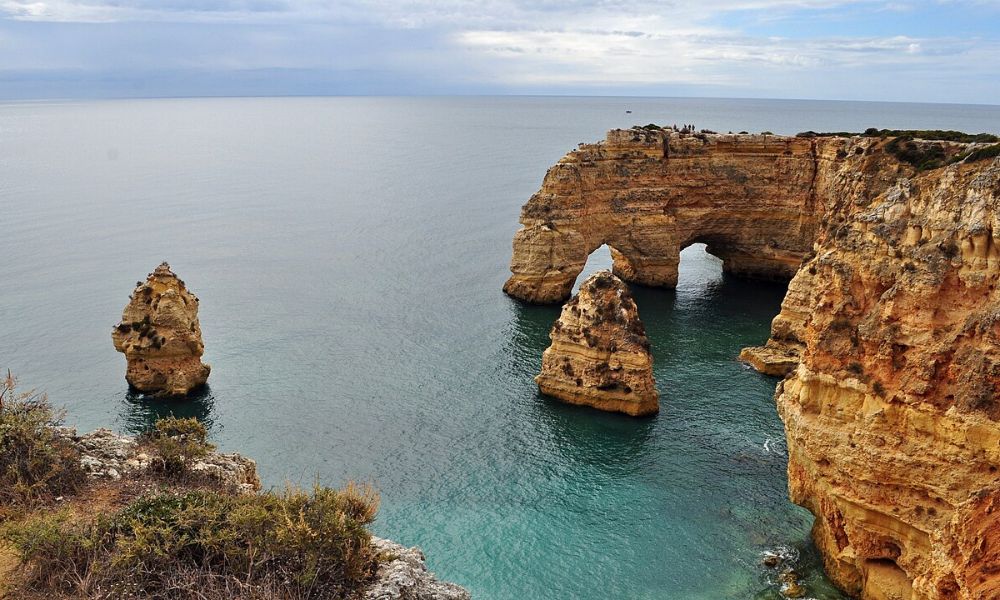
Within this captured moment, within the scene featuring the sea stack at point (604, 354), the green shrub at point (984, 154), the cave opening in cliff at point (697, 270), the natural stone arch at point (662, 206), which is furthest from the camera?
the cave opening in cliff at point (697, 270)

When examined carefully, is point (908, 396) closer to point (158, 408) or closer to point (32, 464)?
point (32, 464)

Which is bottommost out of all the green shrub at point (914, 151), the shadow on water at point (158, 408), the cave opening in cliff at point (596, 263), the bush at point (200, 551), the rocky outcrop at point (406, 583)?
the shadow on water at point (158, 408)

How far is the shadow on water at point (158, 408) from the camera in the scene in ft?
128

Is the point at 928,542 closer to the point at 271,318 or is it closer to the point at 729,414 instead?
the point at 729,414

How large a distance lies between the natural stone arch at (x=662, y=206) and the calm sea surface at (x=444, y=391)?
337 centimetres

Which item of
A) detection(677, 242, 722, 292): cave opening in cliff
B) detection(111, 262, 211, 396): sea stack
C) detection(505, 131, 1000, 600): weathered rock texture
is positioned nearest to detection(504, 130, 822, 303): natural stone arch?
detection(677, 242, 722, 292): cave opening in cliff

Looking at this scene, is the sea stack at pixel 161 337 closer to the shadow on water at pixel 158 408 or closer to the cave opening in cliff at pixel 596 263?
the shadow on water at pixel 158 408

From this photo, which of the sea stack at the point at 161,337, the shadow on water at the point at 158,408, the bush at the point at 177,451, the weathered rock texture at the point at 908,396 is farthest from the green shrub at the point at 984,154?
the sea stack at the point at 161,337

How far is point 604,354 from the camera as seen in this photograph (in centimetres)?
3962

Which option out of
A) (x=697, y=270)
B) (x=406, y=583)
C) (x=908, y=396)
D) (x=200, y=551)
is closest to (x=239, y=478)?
(x=200, y=551)

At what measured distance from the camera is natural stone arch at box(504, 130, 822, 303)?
59.7 meters

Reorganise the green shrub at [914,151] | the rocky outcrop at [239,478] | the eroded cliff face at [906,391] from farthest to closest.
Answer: the green shrub at [914,151] → the eroded cliff face at [906,391] → the rocky outcrop at [239,478]

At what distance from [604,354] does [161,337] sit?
2506 centimetres

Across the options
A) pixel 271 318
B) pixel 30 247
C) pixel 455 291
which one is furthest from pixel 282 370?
pixel 30 247
